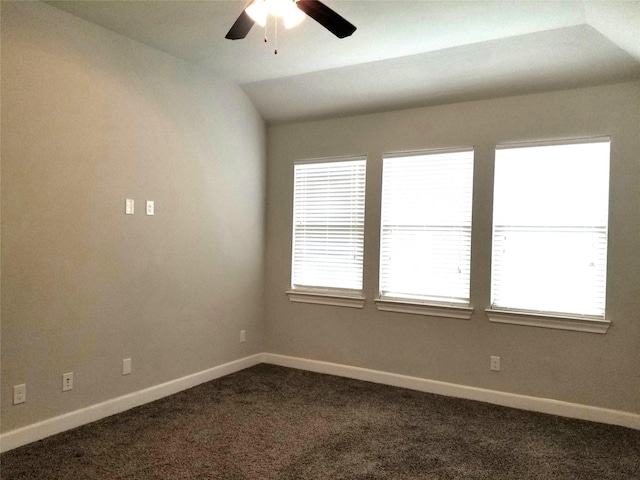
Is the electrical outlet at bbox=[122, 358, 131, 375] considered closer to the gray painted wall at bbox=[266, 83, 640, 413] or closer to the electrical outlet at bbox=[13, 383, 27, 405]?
the electrical outlet at bbox=[13, 383, 27, 405]

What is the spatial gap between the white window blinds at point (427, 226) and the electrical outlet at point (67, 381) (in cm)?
255

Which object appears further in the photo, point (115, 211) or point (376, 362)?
point (376, 362)

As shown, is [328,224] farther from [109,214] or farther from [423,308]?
[109,214]

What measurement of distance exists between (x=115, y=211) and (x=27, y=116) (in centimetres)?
82

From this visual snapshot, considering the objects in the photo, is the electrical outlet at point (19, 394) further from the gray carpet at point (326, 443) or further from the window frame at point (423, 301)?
the window frame at point (423, 301)

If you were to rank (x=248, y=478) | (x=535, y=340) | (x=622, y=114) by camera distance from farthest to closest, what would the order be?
(x=535, y=340) < (x=622, y=114) < (x=248, y=478)

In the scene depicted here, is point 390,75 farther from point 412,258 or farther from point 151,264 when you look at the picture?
point 151,264

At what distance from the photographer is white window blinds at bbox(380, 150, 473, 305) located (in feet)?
13.0

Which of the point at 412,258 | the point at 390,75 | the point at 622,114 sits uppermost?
the point at 390,75

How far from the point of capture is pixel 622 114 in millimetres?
3383

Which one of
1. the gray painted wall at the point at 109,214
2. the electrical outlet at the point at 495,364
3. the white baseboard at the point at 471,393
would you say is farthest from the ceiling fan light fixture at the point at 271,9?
the white baseboard at the point at 471,393

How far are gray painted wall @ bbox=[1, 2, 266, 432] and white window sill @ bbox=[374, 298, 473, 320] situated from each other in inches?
55.6

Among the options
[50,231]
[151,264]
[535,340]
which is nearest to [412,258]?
[535,340]

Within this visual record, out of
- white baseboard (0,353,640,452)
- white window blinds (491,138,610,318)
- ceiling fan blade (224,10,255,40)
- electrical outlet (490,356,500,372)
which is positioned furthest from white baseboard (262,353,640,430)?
ceiling fan blade (224,10,255,40)
